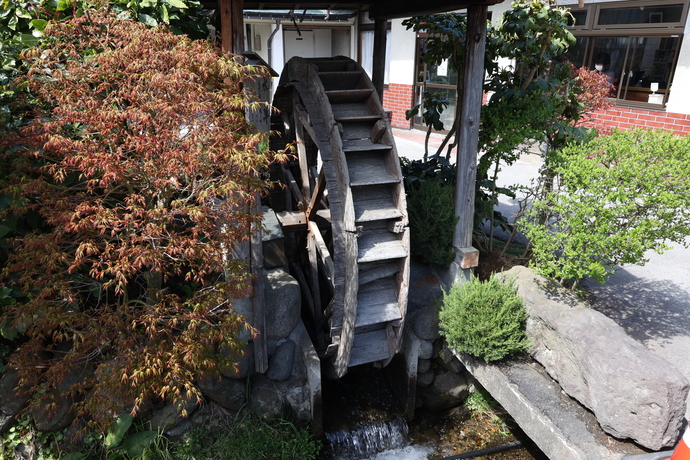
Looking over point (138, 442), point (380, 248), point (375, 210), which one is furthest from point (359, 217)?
point (138, 442)

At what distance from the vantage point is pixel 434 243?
4609mm

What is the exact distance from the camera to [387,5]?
5.81 meters

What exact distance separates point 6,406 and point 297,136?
11.4 ft

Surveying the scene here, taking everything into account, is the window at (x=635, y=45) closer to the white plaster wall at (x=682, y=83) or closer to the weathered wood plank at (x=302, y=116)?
the white plaster wall at (x=682, y=83)

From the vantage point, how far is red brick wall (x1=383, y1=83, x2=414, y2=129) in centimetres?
1303

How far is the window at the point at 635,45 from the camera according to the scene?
8.23m

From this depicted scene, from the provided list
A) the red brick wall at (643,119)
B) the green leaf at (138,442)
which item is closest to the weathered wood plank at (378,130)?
the green leaf at (138,442)

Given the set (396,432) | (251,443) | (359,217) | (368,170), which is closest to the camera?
(251,443)

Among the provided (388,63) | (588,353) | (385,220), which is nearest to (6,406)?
(385,220)

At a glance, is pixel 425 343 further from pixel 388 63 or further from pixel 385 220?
pixel 388 63

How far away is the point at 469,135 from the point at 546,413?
7.46 ft

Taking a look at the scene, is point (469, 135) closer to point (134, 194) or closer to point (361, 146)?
point (361, 146)

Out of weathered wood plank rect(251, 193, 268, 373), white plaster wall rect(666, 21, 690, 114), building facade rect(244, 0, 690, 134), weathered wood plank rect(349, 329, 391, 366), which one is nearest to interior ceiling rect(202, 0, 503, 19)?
building facade rect(244, 0, 690, 134)

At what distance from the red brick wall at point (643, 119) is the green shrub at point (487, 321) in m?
5.65
